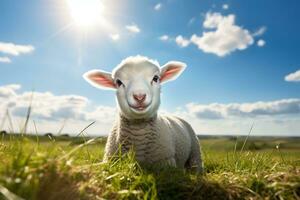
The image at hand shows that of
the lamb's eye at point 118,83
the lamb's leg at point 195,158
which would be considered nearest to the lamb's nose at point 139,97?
the lamb's eye at point 118,83

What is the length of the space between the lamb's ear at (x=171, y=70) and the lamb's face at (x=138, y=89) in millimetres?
589

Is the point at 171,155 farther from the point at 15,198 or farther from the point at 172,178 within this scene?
the point at 15,198

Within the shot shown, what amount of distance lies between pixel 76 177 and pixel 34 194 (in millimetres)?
700

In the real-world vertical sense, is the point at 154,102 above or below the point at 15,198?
above

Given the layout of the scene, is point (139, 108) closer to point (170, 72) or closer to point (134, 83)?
point (134, 83)

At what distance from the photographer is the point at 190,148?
31.8 feet

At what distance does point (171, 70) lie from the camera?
29.4 ft

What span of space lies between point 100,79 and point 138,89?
144cm

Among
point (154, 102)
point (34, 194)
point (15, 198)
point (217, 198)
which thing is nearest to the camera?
point (15, 198)

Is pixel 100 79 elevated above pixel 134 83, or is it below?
above

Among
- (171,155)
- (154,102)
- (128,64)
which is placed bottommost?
(171,155)

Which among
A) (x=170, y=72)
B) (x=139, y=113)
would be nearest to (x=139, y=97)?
(x=139, y=113)

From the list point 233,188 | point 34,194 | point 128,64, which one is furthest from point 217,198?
point 128,64

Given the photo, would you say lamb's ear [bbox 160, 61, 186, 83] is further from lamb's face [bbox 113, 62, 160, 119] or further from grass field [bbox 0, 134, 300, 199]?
grass field [bbox 0, 134, 300, 199]
